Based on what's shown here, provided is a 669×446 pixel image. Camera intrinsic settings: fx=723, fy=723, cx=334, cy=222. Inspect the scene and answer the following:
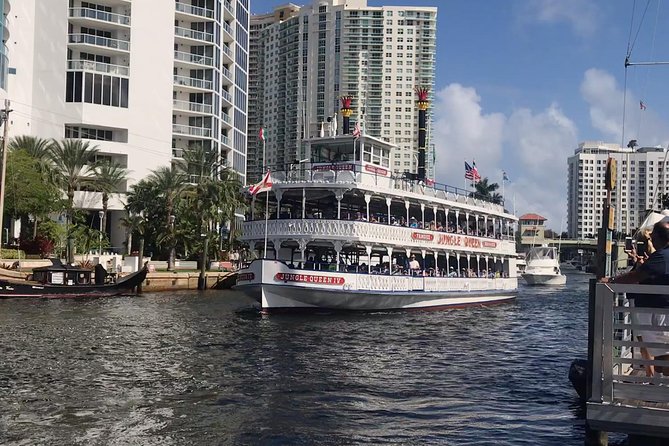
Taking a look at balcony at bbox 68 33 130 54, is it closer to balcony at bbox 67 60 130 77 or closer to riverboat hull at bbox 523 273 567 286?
balcony at bbox 67 60 130 77

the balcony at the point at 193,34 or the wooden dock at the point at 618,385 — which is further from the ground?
the balcony at the point at 193,34

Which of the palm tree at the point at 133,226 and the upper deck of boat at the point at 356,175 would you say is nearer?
the upper deck of boat at the point at 356,175

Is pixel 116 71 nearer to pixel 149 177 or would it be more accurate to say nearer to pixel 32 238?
pixel 149 177

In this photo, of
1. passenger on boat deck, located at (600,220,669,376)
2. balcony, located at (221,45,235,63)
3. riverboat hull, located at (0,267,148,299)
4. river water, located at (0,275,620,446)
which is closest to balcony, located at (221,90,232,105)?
balcony, located at (221,45,235,63)

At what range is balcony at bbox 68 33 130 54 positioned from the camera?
65750 millimetres

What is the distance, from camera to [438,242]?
36906mm

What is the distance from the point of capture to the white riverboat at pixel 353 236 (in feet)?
100

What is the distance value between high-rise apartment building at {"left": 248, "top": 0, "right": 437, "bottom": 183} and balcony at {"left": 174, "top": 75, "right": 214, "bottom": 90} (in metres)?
65.3

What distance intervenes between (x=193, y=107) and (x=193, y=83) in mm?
2499

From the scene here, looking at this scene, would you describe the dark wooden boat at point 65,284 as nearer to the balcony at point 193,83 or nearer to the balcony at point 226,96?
the balcony at point 193,83

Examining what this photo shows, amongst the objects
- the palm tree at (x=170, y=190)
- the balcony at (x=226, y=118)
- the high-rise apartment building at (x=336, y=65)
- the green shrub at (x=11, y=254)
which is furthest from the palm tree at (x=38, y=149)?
the high-rise apartment building at (x=336, y=65)

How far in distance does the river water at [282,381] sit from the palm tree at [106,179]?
30.5 m

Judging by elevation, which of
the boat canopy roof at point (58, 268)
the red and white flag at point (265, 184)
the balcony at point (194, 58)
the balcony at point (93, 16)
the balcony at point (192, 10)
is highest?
the balcony at point (192, 10)

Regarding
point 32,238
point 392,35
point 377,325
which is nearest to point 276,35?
point 392,35
